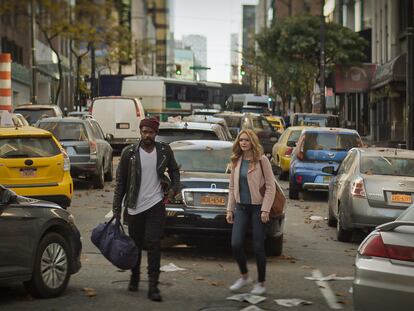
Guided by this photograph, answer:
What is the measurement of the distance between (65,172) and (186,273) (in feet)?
17.5

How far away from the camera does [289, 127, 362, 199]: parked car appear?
1848 cm

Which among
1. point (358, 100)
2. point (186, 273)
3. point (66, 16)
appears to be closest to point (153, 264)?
point (186, 273)

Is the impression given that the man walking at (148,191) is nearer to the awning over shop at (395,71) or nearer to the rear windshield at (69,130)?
the rear windshield at (69,130)

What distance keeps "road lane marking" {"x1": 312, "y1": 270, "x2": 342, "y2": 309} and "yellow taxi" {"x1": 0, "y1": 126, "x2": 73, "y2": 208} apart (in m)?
5.66

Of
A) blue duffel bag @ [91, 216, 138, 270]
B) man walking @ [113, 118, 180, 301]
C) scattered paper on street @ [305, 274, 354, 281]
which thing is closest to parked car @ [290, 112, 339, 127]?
scattered paper on street @ [305, 274, 354, 281]

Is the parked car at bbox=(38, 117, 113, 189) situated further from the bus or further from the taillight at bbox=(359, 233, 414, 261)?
the bus

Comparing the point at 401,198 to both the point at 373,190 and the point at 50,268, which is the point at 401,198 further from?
the point at 50,268

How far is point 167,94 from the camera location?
5197 centimetres

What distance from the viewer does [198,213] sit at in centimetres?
1039

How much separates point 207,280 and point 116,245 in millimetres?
1610

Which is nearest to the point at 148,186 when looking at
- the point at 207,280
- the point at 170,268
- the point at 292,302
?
the point at 207,280

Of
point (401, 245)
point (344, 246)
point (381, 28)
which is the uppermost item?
point (381, 28)

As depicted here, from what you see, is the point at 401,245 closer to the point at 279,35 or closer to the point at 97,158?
the point at 97,158

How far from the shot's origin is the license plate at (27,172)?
46.2 feet
